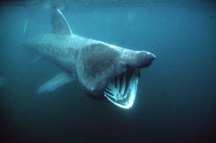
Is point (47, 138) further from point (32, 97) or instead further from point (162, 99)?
point (162, 99)

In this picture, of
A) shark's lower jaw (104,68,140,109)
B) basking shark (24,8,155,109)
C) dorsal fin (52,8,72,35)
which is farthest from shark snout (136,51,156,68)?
dorsal fin (52,8,72,35)

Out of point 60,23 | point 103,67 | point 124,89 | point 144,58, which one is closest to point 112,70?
point 103,67

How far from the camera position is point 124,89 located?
10.9 ft

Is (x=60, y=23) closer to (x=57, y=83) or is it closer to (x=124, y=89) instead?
(x=57, y=83)

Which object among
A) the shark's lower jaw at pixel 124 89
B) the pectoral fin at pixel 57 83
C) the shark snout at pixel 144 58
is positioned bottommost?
the pectoral fin at pixel 57 83

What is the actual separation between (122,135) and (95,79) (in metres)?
4.92

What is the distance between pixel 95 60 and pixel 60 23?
3.19m

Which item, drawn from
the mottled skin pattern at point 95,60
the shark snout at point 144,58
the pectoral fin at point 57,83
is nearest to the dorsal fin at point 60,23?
the mottled skin pattern at point 95,60

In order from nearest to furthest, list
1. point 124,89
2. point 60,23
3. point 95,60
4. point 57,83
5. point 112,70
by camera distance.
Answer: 1. point 112,70
2. point 124,89
3. point 95,60
4. point 57,83
5. point 60,23

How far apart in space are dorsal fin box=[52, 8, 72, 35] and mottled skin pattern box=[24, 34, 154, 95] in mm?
289

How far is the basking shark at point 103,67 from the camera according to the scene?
112 inches

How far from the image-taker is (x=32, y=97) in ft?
28.1

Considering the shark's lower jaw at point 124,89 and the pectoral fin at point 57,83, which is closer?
the shark's lower jaw at point 124,89

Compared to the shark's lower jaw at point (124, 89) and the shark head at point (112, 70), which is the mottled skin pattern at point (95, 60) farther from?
the shark's lower jaw at point (124, 89)
